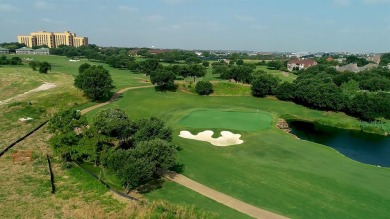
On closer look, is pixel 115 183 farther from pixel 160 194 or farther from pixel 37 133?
pixel 37 133

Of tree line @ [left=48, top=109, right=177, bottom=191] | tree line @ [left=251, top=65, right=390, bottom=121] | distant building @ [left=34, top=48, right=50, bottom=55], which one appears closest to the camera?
tree line @ [left=48, top=109, right=177, bottom=191]

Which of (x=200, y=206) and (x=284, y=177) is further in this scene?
(x=284, y=177)

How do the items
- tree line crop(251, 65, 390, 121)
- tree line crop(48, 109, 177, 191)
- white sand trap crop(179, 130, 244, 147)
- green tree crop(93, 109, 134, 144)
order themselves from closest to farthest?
tree line crop(48, 109, 177, 191), green tree crop(93, 109, 134, 144), white sand trap crop(179, 130, 244, 147), tree line crop(251, 65, 390, 121)

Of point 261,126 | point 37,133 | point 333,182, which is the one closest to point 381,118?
point 261,126

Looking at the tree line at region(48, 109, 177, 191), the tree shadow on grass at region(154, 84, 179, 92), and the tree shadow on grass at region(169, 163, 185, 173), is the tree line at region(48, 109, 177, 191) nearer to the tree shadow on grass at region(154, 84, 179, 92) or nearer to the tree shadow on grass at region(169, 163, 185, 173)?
the tree shadow on grass at region(169, 163, 185, 173)

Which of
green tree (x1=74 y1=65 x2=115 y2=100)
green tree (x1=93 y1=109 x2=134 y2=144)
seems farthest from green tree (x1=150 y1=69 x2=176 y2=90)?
green tree (x1=93 y1=109 x2=134 y2=144)

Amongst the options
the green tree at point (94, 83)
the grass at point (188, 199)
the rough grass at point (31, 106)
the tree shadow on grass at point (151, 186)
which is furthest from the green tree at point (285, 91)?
the grass at point (188, 199)
